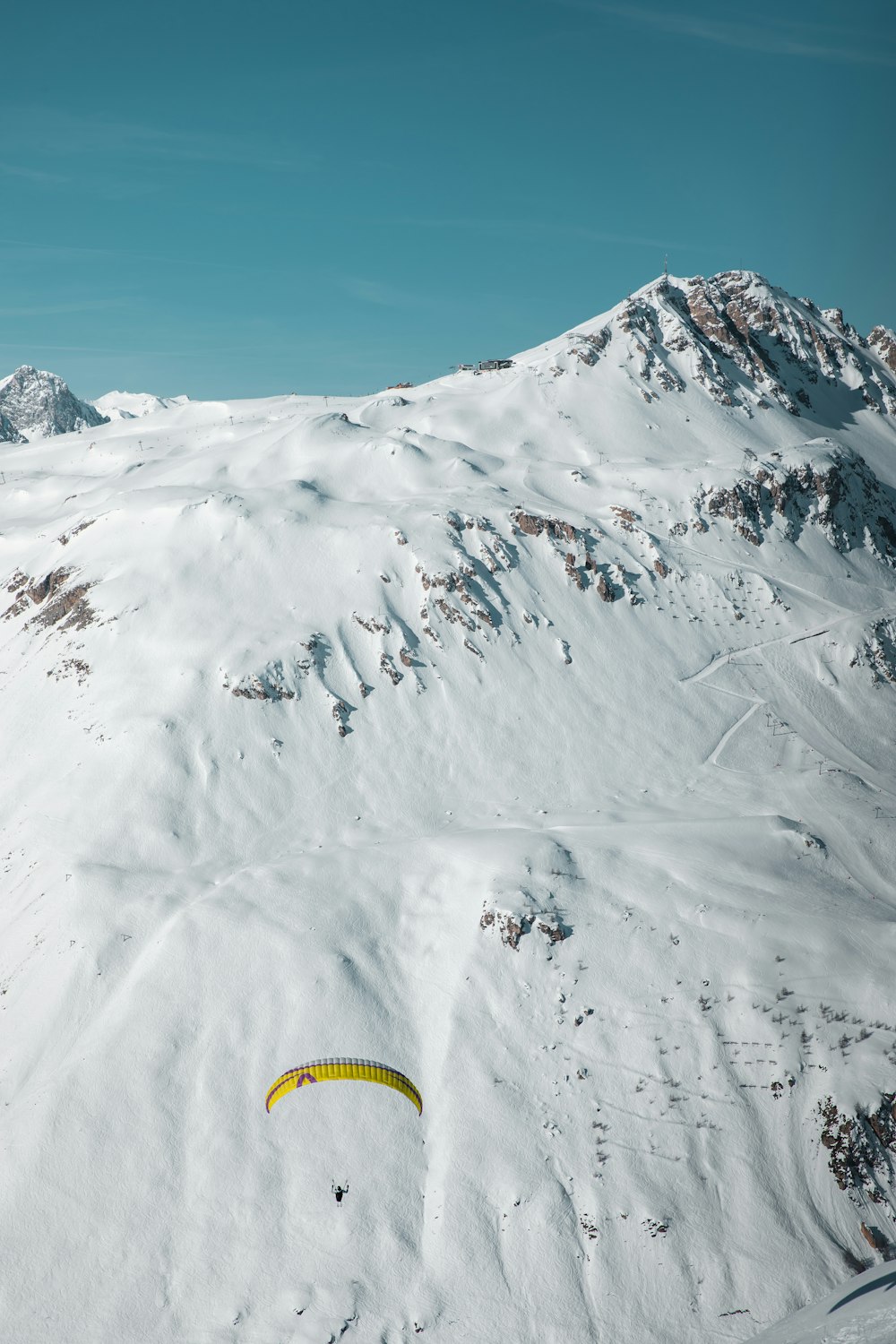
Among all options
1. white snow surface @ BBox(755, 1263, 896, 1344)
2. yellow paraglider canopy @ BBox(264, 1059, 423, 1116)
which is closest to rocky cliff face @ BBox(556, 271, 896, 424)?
yellow paraglider canopy @ BBox(264, 1059, 423, 1116)

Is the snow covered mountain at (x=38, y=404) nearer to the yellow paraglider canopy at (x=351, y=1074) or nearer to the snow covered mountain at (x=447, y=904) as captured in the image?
the snow covered mountain at (x=447, y=904)

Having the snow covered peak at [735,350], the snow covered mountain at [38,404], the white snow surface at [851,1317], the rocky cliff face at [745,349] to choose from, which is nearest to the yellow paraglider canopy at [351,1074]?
the white snow surface at [851,1317]

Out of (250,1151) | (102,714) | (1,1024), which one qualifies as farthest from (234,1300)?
(102,714)

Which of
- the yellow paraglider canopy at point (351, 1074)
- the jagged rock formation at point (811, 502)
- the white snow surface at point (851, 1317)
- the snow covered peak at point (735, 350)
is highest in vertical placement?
the snow covered peak at point (735, 350)

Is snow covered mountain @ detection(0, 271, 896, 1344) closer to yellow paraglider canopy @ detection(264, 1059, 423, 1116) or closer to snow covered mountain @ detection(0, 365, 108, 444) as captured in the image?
yellow paraglider canopy @ detection(264, 1059, 423, 1116)

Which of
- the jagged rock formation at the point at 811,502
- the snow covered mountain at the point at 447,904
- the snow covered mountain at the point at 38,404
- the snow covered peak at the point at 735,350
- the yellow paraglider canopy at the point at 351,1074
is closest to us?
the yellow paraglider canopy at the point at 351,1074

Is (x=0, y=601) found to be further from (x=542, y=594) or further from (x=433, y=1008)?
(x=433, y=1008)
